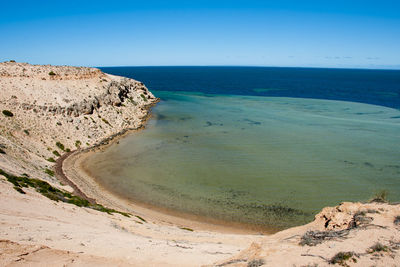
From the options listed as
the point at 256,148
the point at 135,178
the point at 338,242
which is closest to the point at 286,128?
the point at 256,148

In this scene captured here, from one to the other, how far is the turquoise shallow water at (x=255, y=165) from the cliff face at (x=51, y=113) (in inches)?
180

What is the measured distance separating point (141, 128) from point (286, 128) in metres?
25.0

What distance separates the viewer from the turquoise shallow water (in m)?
22.1

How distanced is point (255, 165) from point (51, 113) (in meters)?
27.9

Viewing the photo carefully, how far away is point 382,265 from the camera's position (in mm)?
7453

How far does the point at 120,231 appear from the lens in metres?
14.1

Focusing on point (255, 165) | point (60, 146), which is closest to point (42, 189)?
point (60, 146)

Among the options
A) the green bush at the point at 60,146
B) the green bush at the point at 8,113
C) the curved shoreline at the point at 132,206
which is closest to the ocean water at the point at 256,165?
the curved shoreline at the point at 132,206

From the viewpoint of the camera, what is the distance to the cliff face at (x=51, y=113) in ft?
89.4

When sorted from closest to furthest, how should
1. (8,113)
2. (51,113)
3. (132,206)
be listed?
1. (132,206)
2. (8,113)
3. (51,113)

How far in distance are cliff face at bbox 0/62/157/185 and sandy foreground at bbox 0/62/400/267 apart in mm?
215

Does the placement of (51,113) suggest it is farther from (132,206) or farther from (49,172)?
(132,206)

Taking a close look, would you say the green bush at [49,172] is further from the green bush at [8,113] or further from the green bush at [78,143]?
the green bush at [8,113]

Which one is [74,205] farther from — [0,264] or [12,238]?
[0,264]
